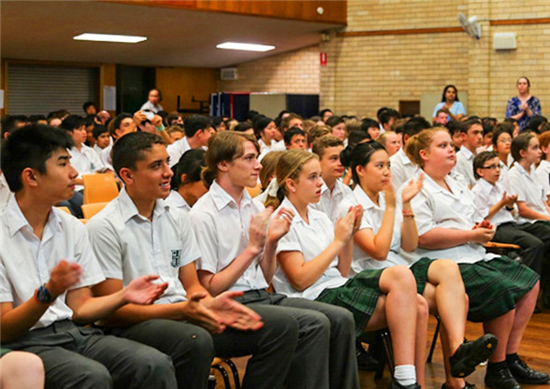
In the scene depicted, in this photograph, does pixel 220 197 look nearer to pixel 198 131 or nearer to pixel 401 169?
pixel 401 169

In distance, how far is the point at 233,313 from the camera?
2.85 meters

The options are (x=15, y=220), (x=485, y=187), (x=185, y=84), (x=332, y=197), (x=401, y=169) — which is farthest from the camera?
(x=185, y=84)

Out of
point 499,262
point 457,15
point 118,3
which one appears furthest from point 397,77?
point 499,262

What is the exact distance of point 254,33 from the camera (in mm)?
14094

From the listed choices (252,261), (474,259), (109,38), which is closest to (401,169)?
(474,259)

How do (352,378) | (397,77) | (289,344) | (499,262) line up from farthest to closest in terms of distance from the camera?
(397,77) → (499,262) → (352,378) → (289,344)

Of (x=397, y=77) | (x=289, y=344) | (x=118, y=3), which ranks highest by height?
(x=118, y=3)

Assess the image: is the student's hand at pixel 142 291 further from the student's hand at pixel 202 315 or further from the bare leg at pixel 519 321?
the bare leg at pixel 519 321

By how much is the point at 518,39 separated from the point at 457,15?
4.08 feet

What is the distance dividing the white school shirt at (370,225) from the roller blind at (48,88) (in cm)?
1218

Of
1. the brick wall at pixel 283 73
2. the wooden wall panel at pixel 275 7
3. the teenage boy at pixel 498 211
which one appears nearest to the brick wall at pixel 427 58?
the wooden wall panel at pixel 275 7

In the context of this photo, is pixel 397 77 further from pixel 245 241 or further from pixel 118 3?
pixel 245 241

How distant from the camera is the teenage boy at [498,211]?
Result: 18.4 ft

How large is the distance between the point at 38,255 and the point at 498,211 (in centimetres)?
402
